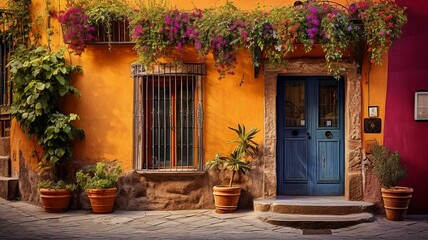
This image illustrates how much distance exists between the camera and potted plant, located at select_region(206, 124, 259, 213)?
9.05m

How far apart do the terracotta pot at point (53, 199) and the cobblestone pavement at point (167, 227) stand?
5.4 inches

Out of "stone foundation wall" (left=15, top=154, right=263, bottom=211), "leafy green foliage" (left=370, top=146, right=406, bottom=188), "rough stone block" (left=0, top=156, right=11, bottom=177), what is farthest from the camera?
"rough stone block" (left=0, top=156, right=11, bottom=177)

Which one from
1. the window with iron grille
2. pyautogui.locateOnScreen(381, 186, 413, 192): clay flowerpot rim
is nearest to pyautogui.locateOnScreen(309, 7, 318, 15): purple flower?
the window with iron grille

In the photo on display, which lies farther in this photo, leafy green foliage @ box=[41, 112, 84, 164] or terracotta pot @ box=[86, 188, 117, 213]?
leafy green foliage @ box=[41, 112, 84, 164]

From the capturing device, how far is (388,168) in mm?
8742

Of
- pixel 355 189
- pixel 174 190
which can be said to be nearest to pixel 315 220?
pixel 355 189

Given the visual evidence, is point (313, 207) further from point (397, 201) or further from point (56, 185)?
point (56, 185)

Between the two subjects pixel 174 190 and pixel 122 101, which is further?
pixel 122 101

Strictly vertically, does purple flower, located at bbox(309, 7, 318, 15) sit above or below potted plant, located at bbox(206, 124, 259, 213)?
above

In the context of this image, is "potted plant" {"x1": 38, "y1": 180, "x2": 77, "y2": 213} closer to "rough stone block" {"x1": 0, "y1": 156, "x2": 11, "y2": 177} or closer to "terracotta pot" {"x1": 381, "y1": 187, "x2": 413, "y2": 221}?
"rough stone block" {"x1": 0, "y1": 156, "x2": 11, "y2": 177}

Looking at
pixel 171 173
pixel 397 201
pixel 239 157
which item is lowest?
pixel 397 201

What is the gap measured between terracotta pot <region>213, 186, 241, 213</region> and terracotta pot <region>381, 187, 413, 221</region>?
92.6 inches

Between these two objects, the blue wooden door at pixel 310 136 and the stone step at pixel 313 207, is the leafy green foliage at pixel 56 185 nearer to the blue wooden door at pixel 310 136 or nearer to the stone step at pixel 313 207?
the stone step at pixel 313 207

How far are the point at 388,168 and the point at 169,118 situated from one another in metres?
3.69
